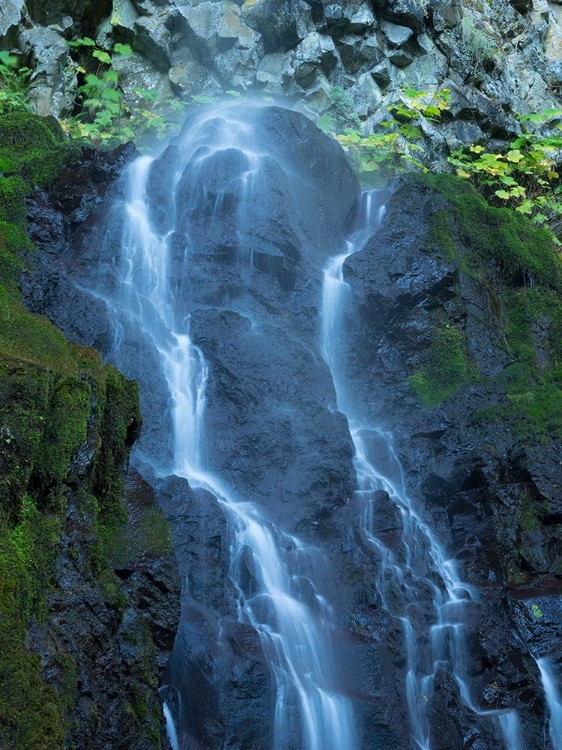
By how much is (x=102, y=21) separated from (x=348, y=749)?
56.7ft

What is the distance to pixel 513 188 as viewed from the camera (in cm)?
1652

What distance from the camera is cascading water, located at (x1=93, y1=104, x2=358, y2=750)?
7008 millimetres

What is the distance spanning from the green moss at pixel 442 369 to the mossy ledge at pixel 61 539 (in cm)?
623

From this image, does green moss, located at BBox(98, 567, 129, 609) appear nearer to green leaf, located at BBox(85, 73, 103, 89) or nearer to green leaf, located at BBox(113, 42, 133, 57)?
Answer: green leaf, located at BBox(85, 73, 103, 89)

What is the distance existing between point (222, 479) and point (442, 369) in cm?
464

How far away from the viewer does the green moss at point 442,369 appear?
38.7 ft

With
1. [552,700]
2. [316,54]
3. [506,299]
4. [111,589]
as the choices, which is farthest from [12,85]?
[552,700]

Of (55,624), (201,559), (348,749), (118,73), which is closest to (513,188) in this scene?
(118,73)

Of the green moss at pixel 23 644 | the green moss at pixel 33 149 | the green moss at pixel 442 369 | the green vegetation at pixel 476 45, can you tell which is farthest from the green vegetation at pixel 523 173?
the green moss at pixel 23 644

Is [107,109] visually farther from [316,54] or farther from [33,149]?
[316,54]

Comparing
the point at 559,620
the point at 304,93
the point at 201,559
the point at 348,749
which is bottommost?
the point at 559,620

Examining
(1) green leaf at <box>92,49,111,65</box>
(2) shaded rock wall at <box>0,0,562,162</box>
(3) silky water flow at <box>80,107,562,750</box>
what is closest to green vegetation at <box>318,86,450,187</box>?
(2) shaded rock wall at <box>0,0,562,162</box>

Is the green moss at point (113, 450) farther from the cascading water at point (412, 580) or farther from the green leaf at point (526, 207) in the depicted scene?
the green leaf at point (526, 207)

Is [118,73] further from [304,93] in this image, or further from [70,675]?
[70,675]
